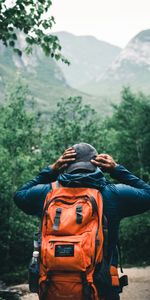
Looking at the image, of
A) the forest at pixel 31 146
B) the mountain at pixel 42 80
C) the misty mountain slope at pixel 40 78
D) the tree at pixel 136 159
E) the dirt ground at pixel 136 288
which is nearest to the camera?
the forest at pixel 31 146

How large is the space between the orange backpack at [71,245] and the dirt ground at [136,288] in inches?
262

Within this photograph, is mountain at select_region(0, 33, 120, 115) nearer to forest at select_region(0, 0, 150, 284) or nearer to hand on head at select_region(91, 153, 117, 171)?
forest at select_region(0, 0, 150, 284)

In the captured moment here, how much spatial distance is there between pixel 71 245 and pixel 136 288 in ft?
25.5

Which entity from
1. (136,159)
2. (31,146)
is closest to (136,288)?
(31,146)

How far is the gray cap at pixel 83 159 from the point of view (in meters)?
3.33

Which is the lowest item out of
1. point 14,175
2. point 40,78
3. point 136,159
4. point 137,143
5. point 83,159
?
point 83,159

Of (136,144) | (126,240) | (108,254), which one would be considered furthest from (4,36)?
(136,144)

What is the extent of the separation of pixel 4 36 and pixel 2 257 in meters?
11.3

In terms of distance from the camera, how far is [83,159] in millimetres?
3363

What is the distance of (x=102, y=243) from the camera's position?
3.17 metres

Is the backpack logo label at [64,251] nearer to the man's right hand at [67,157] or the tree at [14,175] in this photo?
the man's right hand at [67,157]

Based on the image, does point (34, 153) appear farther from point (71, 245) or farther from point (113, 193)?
point (71, 245)

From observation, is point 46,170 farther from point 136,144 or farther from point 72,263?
point 136,144

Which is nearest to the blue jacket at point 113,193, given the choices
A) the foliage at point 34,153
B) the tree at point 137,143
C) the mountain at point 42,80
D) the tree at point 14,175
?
the foliage at point 34,153
